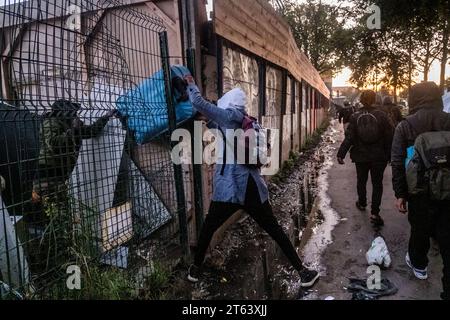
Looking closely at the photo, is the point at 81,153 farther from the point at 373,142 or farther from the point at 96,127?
the point at 373,142

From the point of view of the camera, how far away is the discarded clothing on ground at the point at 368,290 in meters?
3.43

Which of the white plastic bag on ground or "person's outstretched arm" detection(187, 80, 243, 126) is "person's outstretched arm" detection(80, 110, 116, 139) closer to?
"person's outstretched arm" detection(187, 80, 243, 126)

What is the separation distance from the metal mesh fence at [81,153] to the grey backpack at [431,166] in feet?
7.48

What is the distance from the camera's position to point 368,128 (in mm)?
5441

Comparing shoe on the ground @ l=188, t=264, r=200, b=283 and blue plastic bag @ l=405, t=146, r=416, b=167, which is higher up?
blue plastic bag @ l=405, t=146, r=416, b=167

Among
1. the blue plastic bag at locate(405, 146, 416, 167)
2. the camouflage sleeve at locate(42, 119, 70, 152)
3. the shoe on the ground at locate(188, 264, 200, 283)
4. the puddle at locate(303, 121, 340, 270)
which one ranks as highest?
the camouflage sleeve at locate(42, 119, 70, 152)

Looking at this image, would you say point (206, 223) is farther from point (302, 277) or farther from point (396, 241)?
point (396, 241)

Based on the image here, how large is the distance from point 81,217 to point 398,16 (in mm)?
9022

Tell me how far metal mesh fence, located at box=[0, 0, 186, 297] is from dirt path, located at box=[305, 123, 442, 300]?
1.74 meters

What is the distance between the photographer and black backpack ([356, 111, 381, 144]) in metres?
5.39

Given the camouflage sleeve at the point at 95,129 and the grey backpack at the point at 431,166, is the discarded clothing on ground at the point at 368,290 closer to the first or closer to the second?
the grey backpack at the point at 431,166

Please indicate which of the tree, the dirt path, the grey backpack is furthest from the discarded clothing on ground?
the tree

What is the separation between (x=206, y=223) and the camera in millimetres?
3602

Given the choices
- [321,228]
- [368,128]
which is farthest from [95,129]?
[368,128]
